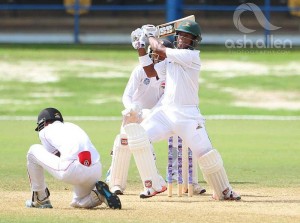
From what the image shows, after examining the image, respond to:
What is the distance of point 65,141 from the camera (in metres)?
11.4

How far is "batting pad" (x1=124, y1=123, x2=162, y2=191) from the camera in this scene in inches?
484

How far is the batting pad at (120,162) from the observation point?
13.0 metres

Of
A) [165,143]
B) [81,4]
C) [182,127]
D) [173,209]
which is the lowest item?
[165,143]

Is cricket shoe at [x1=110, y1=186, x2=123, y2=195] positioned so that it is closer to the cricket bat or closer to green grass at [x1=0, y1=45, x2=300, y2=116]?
the cricket bat

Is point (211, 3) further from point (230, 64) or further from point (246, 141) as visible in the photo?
point (246, 141)

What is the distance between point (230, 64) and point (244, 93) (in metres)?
2.47

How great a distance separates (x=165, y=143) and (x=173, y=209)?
7.60 m

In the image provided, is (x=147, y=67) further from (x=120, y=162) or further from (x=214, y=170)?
(x=214, y=170)

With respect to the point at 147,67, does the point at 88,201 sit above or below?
below

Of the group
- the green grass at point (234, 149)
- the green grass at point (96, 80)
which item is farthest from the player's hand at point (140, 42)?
the green grass at point (96, 80)

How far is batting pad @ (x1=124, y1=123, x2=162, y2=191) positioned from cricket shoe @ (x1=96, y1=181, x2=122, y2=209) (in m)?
1.00

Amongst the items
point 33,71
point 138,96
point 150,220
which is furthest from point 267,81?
point 150,220

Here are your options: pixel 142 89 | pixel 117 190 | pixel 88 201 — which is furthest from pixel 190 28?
pixel 88 201

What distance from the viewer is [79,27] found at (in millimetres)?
31156
